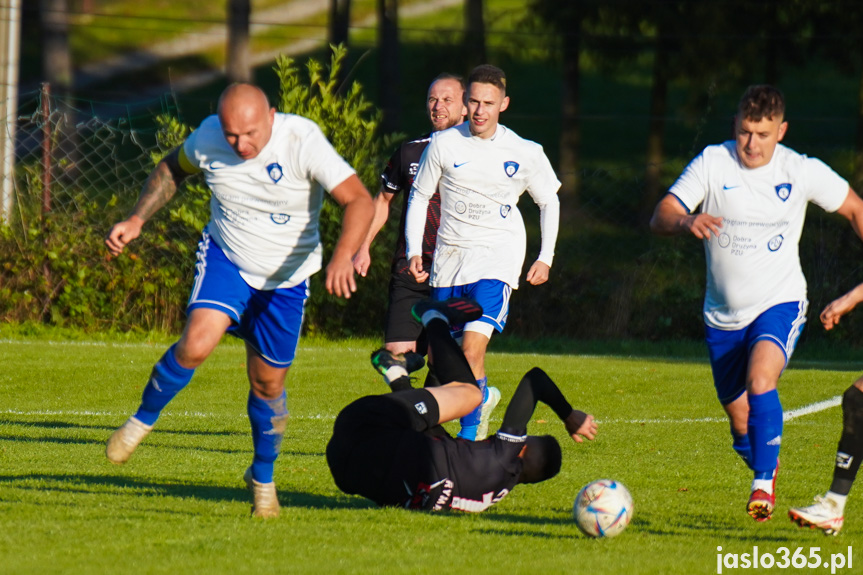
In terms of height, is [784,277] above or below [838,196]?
below

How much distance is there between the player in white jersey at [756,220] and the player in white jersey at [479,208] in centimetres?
153

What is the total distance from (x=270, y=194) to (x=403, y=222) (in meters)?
2.44

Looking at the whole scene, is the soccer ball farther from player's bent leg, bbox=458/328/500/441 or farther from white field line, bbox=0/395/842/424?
white field line, bbox=0/395/842/424

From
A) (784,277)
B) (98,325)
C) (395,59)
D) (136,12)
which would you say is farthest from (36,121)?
(136,12)

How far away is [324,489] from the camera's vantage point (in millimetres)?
6492

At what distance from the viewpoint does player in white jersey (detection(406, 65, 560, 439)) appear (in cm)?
718

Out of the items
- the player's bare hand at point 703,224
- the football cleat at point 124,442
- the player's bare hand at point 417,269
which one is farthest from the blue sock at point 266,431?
the player's bare hand at point 703,224

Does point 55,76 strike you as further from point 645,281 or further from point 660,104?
point 645,281

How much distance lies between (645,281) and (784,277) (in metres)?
9.45

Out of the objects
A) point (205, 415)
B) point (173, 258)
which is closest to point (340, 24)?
point (173, 258)

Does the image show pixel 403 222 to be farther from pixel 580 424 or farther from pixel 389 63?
pixel 389 63

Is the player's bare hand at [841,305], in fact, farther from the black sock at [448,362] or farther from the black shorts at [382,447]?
the black shorts at [382,447]

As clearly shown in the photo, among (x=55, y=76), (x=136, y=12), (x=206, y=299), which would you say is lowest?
(x=206, y=299)

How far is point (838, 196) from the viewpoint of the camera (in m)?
5.79
